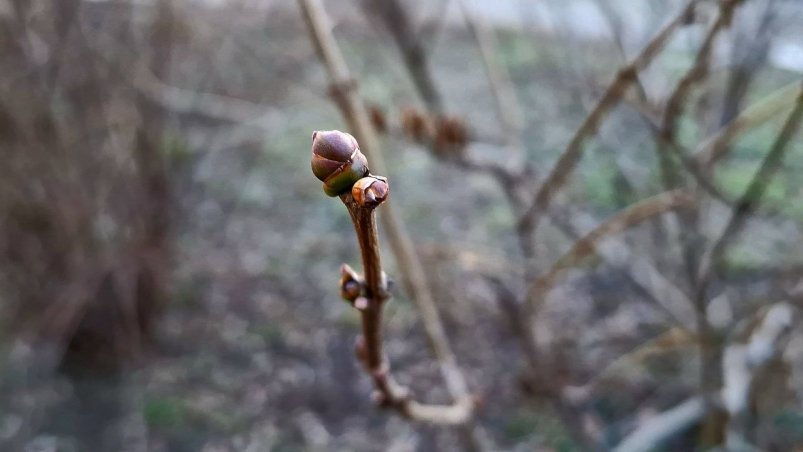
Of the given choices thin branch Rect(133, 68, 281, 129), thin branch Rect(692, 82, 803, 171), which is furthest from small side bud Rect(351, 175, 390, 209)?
thin branch Rect(133, 68, 281, 129)

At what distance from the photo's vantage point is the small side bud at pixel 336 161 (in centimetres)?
40

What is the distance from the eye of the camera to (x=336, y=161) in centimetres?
40

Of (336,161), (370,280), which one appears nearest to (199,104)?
(370,280)

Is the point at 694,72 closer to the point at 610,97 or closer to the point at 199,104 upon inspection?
the point at 610,97

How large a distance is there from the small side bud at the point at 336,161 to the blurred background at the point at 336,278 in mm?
871

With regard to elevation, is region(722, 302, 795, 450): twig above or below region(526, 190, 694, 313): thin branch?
below

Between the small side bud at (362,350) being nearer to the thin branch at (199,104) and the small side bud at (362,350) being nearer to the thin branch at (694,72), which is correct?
the thin branch at (694,72)

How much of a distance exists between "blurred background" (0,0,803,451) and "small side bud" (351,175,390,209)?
0.88 m

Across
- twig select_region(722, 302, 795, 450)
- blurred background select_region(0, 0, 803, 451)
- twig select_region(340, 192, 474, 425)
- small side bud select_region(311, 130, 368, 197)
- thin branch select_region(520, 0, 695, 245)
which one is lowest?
small side bud select_region(311, 130, 368, 197)

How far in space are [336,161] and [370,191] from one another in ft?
0.08

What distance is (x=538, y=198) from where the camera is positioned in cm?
123

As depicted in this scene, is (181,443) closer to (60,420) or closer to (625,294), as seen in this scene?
(60,420)

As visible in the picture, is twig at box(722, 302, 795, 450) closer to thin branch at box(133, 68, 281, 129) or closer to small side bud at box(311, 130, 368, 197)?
small side bud at box(311, 130, 368, 197)

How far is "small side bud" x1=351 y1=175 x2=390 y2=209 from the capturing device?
396mm
